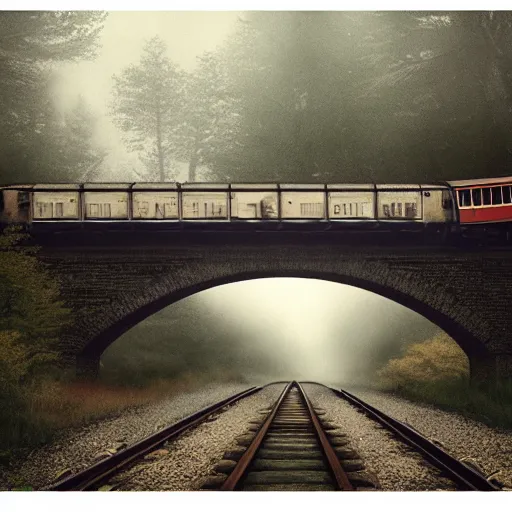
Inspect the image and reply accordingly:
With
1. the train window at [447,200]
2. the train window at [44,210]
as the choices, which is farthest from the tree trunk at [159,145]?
the train window at [447,200]

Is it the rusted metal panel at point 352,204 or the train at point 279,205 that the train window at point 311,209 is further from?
the rusted metal panel at point 352,204

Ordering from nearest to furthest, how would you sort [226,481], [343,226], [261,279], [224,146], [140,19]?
[226,481], [140,19], [224,146], [343,226], [261,279]

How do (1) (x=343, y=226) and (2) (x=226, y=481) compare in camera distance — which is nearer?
(2) (x=226, y=481)

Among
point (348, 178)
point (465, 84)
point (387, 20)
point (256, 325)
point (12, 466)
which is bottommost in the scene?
point (12, 466)

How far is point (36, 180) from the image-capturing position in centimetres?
784

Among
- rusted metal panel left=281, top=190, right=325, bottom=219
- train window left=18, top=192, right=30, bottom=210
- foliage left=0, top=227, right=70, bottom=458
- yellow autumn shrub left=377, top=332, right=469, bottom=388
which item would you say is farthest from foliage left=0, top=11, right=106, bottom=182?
yellow autumn shrub left=377, top=332, right=469, bottom=388

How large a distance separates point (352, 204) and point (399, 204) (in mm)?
692

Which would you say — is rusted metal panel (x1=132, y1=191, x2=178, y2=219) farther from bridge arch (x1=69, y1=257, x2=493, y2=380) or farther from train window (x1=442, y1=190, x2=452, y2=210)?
train window (x1=442, y1=190, x2=452, y2=210)

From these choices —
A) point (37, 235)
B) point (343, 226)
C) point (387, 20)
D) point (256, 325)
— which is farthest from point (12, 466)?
point (387, 20)

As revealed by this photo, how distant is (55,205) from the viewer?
320 inches

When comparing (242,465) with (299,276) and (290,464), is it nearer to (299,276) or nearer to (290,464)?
(290,464)

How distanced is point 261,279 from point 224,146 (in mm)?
2527

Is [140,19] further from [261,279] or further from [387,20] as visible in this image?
[261,279]

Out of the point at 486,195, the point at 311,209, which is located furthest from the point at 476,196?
the point at 311,209
